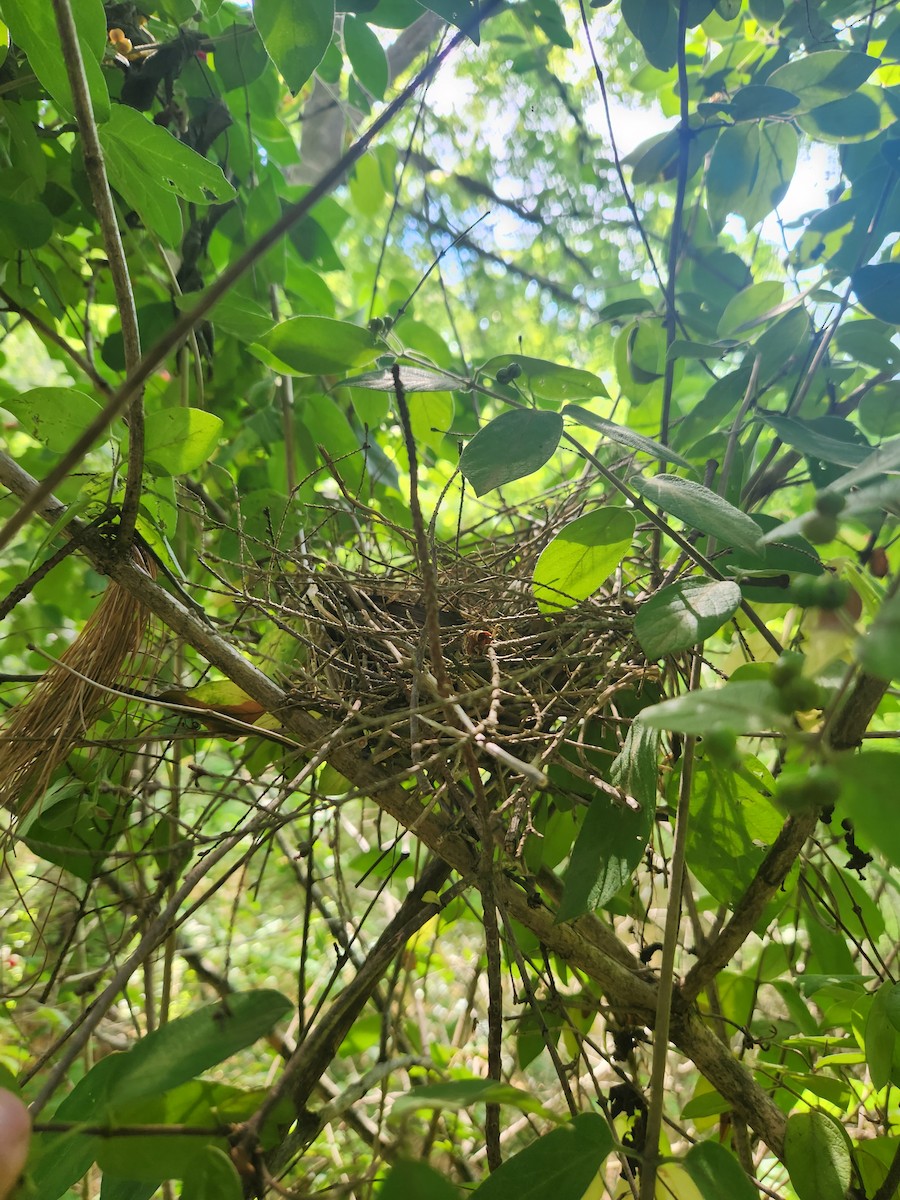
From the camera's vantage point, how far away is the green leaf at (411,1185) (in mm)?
214

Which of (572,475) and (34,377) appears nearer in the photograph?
(572,475)

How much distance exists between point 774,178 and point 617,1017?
75cm

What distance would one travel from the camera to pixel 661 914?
1058 mm

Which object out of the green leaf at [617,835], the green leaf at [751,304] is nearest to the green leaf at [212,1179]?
the green leaf at [617,835]

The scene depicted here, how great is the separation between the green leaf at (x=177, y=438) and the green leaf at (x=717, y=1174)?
48 centimetres

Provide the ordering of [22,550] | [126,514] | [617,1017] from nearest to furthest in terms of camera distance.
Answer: [126,514]
[617,1017]
[22,550]

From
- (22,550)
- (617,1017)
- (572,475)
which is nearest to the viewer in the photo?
(617,1017)

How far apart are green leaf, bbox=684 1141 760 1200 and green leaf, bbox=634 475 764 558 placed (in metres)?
0.28

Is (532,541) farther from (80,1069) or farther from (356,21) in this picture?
(80,1069)

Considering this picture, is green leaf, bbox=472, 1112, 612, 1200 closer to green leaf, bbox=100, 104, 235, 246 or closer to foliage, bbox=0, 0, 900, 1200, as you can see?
foliage, bbox=0, 0, 900, 1200

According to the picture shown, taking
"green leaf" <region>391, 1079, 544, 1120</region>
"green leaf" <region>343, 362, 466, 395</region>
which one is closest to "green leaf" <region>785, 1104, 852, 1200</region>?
"green leaf" <region>391, 1079, 544, 1120</region>

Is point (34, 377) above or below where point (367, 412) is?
above

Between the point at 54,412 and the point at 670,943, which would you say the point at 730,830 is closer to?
the point at 670,943

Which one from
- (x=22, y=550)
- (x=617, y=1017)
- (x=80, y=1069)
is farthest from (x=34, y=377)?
(x=617, y=1017)
